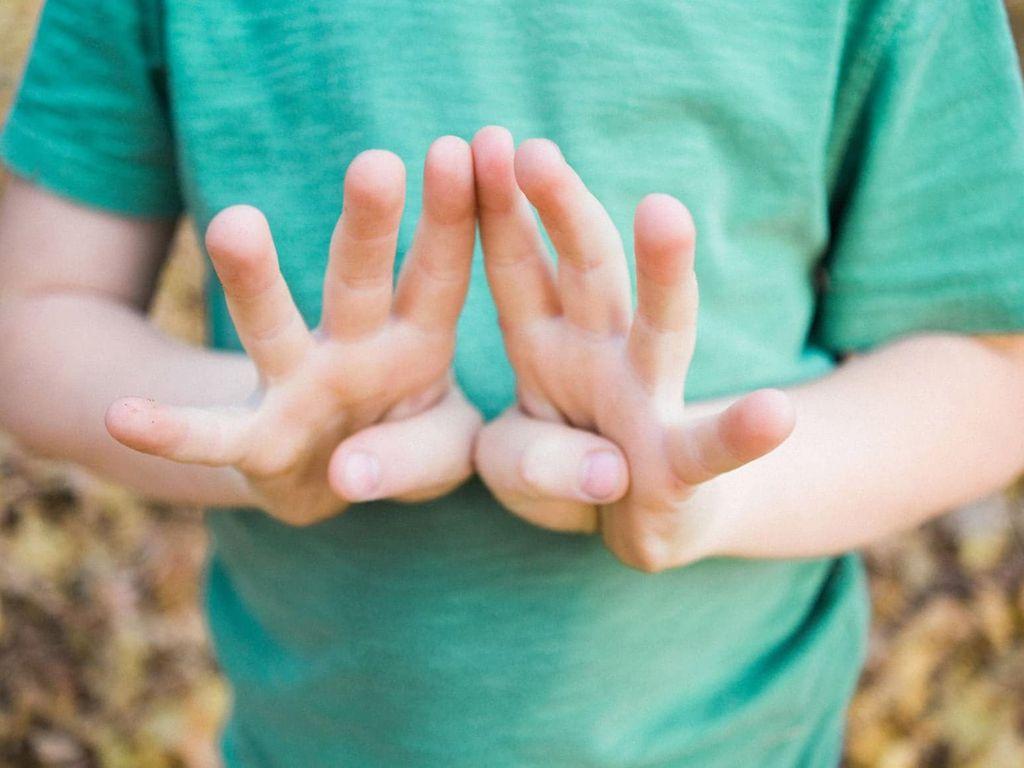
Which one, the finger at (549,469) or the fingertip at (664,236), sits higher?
the fingertip at (664,236)

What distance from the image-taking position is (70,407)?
26.5 inches

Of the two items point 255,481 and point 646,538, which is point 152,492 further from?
point 646,538

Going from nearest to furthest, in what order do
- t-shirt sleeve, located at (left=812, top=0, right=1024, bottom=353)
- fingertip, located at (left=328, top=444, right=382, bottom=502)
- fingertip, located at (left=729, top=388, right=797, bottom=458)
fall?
fingertip, located at (left=729, top=388, right=797, bottom=458), fingertip, located at (left=328, top=444, right=382, bottom=502), t-shirt sleeve, located at (left=812, top=0, right=1024, bottom=353)

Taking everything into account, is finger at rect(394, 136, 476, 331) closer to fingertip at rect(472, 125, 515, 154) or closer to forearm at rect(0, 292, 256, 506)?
fingertip at rect(472, 125, 515, 154)

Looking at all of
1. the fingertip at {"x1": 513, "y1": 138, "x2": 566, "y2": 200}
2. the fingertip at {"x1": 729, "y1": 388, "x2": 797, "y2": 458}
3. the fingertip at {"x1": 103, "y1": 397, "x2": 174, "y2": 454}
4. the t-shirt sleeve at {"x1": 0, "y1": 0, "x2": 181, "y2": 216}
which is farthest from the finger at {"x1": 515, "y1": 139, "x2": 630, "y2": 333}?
the t-shirt sleeve at {"x1": 0, "y1": 0, "x2": 181, "y2": 216}

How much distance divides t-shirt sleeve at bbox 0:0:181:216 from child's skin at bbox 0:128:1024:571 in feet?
0.09

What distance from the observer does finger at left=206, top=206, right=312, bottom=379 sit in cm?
44

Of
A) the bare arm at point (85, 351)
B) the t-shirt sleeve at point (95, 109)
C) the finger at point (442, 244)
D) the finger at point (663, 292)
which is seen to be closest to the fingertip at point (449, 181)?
the finger at point (442, 244)

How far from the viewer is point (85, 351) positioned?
0.68 metres

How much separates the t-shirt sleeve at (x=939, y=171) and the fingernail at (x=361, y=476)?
405 millimetres

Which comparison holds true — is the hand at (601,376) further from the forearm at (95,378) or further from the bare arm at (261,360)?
the forearm at (95,378)

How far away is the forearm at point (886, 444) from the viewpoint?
2.04 ft

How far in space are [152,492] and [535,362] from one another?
34 centimetres

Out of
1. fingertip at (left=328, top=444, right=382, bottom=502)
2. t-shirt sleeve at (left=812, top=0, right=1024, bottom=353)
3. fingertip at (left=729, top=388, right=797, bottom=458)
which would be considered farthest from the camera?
t-shirt sleeve at (left=812, top=0, right=1024, bottom=353)
